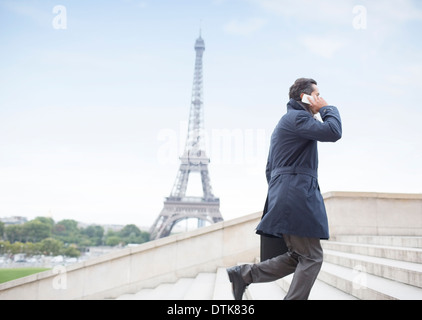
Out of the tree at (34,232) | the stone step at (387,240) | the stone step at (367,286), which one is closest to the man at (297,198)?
the stone step at (367,286)

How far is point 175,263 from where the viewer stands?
6.39m

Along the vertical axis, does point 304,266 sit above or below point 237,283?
above

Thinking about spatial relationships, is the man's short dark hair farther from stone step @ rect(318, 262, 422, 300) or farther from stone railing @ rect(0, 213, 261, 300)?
stone railing @ rect(0, 213, 261, 300)

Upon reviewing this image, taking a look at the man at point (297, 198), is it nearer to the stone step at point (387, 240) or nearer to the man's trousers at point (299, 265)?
the man's trousers at point (299, 265)

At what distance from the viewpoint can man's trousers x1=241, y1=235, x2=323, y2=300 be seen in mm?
2242

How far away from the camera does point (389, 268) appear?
139 inches

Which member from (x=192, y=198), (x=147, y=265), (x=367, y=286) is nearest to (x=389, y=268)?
(x=367, y=286)

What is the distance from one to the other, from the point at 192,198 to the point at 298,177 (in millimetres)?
34078

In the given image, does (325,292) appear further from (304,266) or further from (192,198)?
(192,198)

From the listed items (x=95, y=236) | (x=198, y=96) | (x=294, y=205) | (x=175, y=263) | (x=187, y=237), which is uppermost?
(x=198, y=96)

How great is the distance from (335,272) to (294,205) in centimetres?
227
